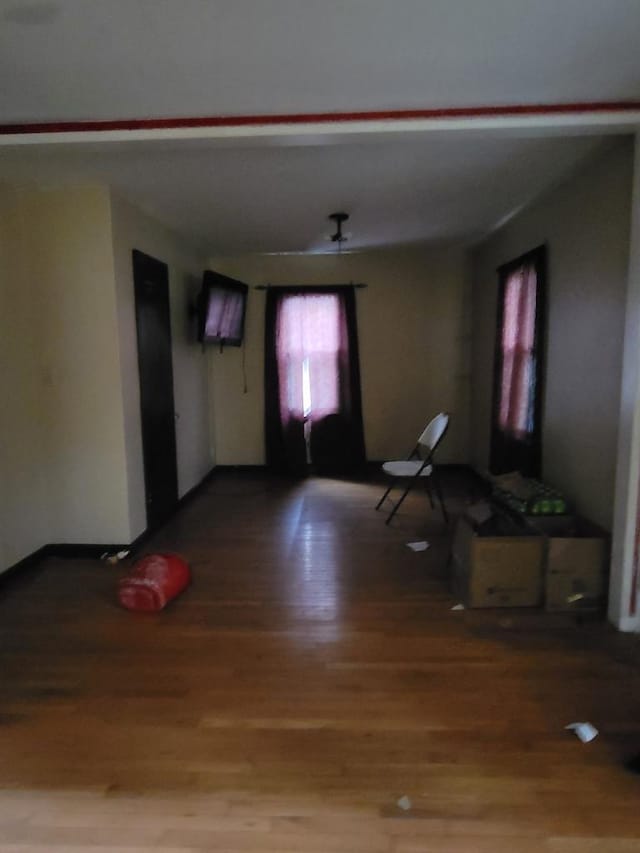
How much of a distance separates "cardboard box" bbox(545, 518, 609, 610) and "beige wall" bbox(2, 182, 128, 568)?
8.44 feet

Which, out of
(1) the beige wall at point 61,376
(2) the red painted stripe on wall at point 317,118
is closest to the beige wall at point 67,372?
(1) the beige wall at point 61,376

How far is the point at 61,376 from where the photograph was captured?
3320 millimetres

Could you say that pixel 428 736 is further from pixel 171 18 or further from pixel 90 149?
pixel 90 149

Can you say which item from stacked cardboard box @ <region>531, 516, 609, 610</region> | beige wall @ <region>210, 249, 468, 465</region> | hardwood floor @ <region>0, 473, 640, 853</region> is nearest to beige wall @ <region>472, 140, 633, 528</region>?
stacked cardboard box @ <region>531, 516, 609, 610</region>

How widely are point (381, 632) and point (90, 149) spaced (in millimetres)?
2612

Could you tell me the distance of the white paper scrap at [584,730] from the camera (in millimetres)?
1774

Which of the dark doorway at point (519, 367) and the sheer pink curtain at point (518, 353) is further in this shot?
the sheer pink curtain at point (518, 353)

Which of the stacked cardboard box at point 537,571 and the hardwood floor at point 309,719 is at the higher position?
the stacked cardboard box at point 537,571

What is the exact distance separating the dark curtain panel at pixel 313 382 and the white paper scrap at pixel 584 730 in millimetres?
3861

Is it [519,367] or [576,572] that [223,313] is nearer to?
[519,367]

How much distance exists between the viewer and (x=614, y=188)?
2588mm

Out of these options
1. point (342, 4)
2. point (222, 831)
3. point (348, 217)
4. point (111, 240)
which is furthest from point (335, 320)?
point (222, 831)

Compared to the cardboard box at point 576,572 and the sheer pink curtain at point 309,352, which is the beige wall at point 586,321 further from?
the sheer pink curtain at point 309,352

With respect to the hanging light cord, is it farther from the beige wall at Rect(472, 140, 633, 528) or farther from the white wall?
the beige wall at Rect(472, 140, 633, 528)
